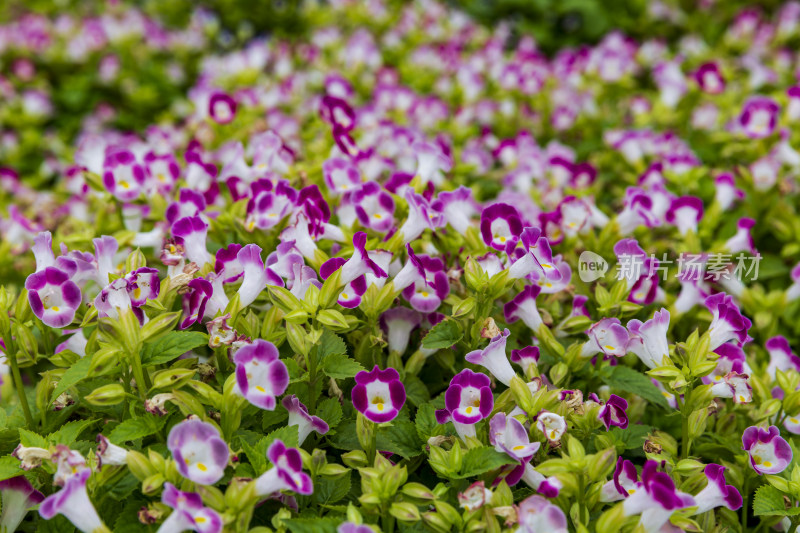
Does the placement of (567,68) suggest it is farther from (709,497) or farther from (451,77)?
(709,497)

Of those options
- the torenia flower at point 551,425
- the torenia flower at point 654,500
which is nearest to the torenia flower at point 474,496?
the torenia flower at point 551,425

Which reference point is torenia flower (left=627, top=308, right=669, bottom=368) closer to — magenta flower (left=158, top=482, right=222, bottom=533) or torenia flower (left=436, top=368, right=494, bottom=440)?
torenia flower (left=436, top=368, right=494, bottom=440)

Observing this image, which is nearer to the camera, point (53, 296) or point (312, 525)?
point (312, 525)

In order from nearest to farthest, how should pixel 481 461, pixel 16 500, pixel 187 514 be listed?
pixel 187 514
pixel 481 461
pixel 16 500

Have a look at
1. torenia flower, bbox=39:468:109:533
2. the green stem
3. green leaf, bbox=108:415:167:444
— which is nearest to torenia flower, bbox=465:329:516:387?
green leaf, bbox=108:415:167:444

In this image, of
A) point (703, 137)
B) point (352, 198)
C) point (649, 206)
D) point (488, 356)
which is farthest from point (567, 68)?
point (488, 356)

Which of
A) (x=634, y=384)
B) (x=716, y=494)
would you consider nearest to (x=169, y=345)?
(x=634, y=384)

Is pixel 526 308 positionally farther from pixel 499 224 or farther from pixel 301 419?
pixel 301 419

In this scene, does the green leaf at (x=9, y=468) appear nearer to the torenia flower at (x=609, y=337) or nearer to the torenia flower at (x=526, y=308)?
the torenia flower at (x=526, y=308)
